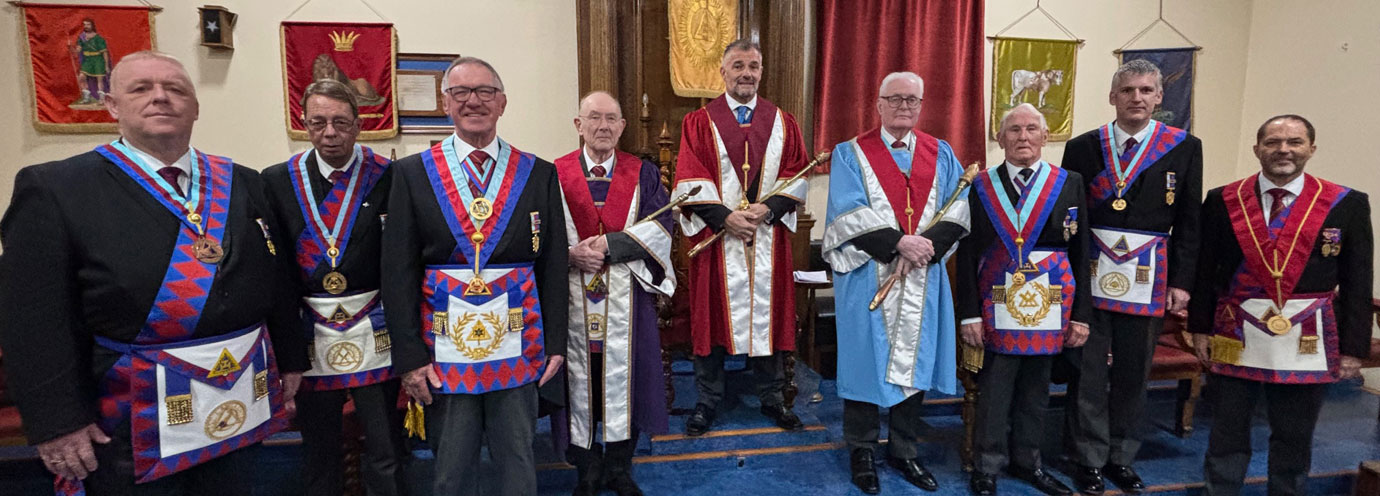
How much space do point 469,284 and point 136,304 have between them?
2.52 feet

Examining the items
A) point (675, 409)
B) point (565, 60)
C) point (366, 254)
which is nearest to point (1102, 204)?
point (675, 409)

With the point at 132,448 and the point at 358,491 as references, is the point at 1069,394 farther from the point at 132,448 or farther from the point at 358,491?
the point at 132,448

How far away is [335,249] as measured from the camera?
2.07 m

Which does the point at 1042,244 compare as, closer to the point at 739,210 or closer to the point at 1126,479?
the point at 1126,479

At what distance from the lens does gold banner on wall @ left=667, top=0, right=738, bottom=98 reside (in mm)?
4598

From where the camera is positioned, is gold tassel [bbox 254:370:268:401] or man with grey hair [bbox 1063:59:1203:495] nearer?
gold tassel [bbox 254:370:268:401]

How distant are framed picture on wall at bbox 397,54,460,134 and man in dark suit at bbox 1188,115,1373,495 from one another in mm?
4553

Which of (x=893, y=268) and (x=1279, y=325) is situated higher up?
(x=893, y=268)

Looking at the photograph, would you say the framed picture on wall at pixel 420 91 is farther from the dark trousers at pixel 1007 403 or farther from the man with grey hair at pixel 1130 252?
the man with grey hair at pixel 1130 252

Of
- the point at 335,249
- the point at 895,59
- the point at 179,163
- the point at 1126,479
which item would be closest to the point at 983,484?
the point at 1126,479

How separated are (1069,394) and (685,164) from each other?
2.01m

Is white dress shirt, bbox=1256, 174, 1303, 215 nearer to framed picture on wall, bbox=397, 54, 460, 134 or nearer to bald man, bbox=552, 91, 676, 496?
bald man, bbox=552, 91, 676, 496

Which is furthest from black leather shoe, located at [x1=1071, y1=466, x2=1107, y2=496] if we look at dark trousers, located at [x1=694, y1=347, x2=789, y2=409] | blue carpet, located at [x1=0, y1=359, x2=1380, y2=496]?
dark trousers, located at [x1=694, y1=347, x2=789, y2=409]

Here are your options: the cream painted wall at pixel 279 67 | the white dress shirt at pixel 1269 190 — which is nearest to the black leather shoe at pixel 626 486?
the white dress shirt at pixel 1269 190
